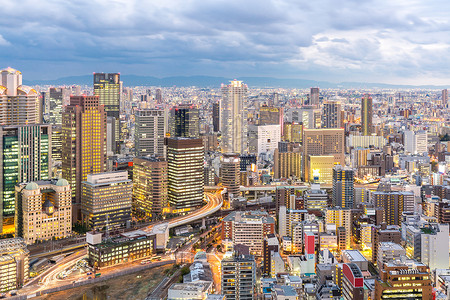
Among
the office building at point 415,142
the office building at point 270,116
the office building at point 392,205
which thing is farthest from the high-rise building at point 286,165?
the office building at point 270,116

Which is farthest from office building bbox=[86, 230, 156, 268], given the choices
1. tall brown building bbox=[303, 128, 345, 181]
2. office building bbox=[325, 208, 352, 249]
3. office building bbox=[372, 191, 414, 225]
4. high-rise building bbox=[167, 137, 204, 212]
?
tall brown building bbox=[303, 128, 345, 181]

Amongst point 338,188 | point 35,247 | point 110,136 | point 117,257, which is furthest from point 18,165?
point 110,136

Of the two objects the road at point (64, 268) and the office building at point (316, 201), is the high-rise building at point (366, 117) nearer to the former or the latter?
the office building at point (316, 201)

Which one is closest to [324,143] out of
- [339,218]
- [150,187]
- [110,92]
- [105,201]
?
[110,92]

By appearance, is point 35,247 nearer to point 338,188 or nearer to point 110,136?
point 338,188

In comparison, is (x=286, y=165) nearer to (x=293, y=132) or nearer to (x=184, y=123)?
(x=184, y=123)
